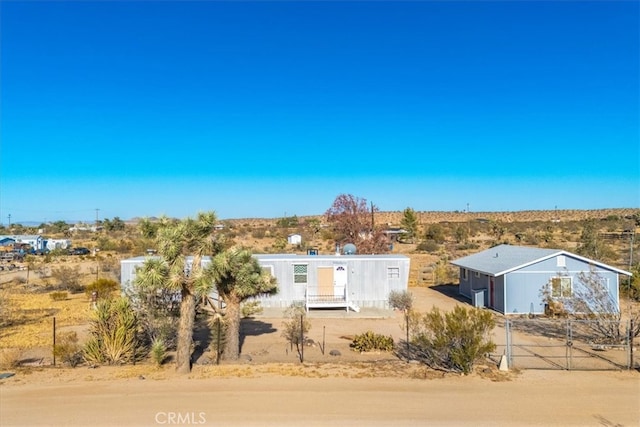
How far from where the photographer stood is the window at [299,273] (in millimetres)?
23219

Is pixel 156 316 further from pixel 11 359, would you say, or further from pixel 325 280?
pixel 325 280

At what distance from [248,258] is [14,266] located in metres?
38.9

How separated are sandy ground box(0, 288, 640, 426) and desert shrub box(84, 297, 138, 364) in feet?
1.44

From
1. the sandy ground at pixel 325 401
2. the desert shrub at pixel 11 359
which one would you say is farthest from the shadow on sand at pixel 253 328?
the desert shrub at pixel 11 359

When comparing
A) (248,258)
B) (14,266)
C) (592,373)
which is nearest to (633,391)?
(592,373)

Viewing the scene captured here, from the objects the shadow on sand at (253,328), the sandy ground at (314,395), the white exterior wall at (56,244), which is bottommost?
the shadow on sand at (253,328)

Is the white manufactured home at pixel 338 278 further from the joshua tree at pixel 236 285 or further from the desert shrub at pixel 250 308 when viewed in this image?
the joshua tree at pixel 236 285

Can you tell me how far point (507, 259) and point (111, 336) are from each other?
61.7 ft

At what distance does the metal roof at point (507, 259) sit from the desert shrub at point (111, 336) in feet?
51.6

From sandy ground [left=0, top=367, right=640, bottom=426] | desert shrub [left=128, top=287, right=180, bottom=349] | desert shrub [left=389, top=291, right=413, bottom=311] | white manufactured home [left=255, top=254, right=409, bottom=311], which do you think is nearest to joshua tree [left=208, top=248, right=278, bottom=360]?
sandy ground [left=0, top=367, right=640, bottom=426]

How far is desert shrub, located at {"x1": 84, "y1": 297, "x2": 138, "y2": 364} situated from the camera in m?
13.2

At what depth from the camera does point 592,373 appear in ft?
40.7

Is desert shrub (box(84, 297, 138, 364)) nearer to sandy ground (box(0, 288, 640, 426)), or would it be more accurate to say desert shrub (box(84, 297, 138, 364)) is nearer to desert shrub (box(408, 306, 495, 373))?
sandy ground (box(0, 288, 640, 426))

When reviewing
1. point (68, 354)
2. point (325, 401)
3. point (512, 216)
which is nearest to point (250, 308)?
point (68, 354)
